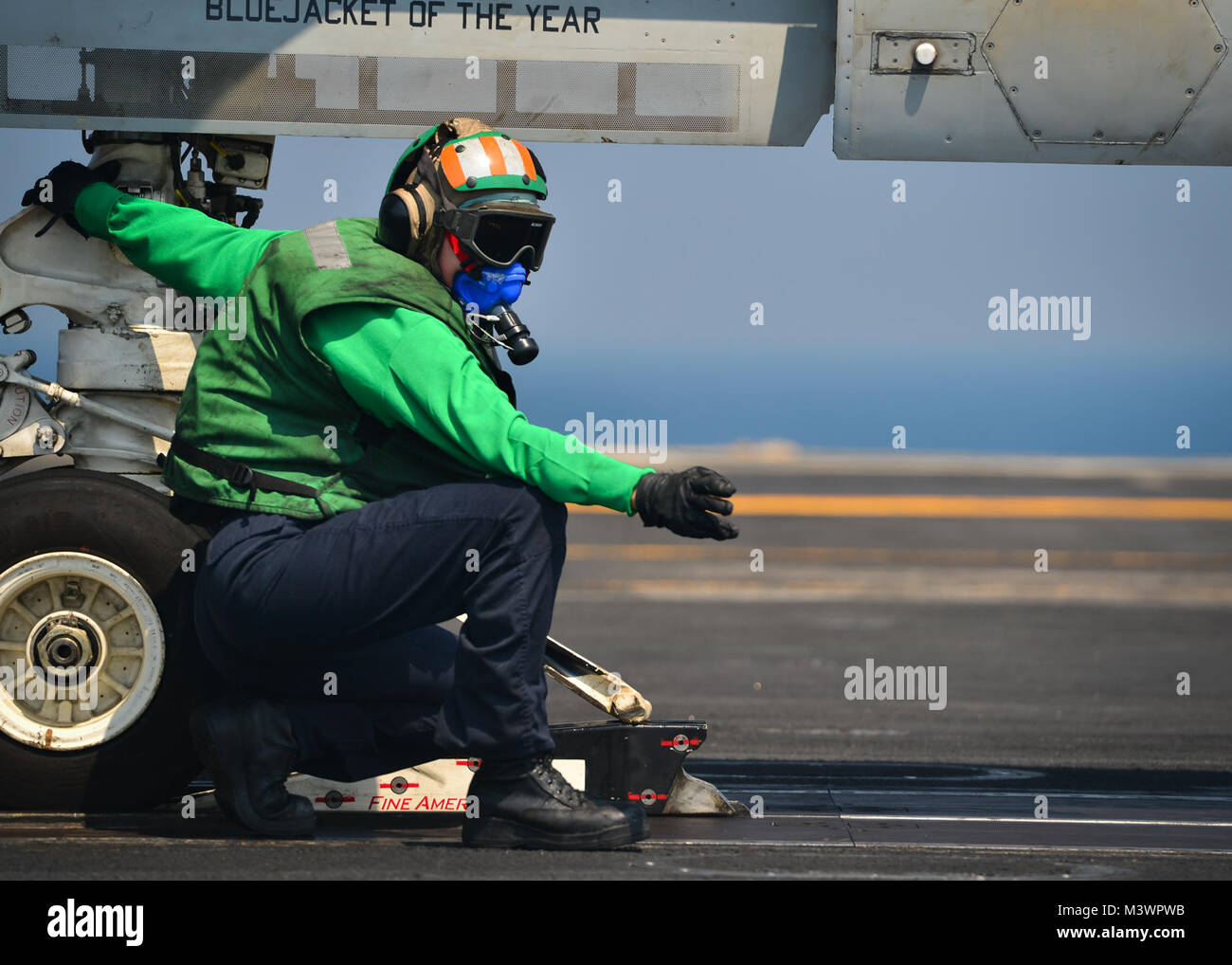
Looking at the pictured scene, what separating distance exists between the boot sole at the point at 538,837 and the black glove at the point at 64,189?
2076 millimetres

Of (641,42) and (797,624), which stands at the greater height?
(641,42)

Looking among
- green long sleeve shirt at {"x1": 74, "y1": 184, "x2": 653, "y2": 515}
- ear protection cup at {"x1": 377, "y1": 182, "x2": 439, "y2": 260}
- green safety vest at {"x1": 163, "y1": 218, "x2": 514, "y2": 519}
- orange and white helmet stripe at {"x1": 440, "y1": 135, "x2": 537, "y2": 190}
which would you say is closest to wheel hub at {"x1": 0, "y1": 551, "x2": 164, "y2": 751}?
green safety vest at {"x1": 163, "y1": 218, "x2": 514, "y2": 519}

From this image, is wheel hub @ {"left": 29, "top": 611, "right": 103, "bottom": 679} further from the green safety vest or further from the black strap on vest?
the black strap on vest

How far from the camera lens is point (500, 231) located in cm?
459

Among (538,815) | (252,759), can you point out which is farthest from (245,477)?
(538,815)

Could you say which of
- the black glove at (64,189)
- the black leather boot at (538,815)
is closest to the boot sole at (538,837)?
the black leather boot at (538,815)

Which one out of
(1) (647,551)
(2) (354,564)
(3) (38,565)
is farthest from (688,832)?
(1) (647,551)

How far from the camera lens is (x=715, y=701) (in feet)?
28.3

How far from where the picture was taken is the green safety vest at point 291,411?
4.50 meters

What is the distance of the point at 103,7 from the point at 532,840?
8.88 feet

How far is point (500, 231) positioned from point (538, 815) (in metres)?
1.49

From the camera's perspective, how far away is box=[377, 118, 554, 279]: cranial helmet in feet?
15.0

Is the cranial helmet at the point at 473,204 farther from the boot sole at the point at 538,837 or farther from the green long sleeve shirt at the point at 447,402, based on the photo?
the boot sole at the point at 538,837

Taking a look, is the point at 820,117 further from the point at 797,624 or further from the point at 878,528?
the point at 878,528
